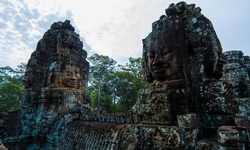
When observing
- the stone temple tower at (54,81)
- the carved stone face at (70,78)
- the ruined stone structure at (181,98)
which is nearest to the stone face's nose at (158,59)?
the ruined stone structure at (181,98)

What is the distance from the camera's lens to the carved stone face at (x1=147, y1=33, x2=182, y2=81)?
88.7 inches

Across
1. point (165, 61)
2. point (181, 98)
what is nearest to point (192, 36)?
point (165, 61)

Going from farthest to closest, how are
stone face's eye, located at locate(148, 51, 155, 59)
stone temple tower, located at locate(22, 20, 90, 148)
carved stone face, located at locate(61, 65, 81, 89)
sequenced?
carved stone face, located at locate(61, 65, 81, 89), stone temple tower, located at locate(22, 20, 90, 148), stone face's eye, located at locate(148, 51, 155, 59)

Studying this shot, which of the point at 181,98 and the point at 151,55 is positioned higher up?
the point at 151,55

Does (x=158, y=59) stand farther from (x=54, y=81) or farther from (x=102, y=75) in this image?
(x=102, y=75)

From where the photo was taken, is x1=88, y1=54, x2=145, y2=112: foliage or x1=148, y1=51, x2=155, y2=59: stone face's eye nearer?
x1=148, y1=51, x2=155, y2=59: stone face's eye

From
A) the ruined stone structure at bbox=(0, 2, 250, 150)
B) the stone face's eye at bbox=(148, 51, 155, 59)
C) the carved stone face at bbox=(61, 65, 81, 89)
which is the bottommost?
the ruined stone structure at bbox=(0, 2, 250, 150)

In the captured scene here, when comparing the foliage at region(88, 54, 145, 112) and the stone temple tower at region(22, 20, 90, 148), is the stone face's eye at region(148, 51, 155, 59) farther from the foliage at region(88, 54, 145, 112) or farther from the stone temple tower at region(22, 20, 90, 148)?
the foliage at region(88, 54, 145, 112)

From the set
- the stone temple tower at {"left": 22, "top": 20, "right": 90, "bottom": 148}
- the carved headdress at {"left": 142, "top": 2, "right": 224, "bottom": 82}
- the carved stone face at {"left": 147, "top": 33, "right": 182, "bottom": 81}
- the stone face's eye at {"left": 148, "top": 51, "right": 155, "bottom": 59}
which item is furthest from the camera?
the stone temple tower at {"left": 22, "top": 20, "right": 90, "bottom": 148}

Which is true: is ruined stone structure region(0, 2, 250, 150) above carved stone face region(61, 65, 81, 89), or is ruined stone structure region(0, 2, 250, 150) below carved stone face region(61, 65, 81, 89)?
below

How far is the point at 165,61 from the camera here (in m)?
2.30

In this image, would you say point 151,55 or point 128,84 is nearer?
point 151,55

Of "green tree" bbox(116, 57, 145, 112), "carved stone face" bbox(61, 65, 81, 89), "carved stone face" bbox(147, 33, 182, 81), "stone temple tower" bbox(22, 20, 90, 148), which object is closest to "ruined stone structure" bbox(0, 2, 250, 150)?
"carved stone face" bbox(147, 33, 182, 81)

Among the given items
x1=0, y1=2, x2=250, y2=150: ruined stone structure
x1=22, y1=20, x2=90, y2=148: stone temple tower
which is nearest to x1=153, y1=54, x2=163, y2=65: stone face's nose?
x1=0, y1=2, x2=250, y2=150: ruined stone structure
